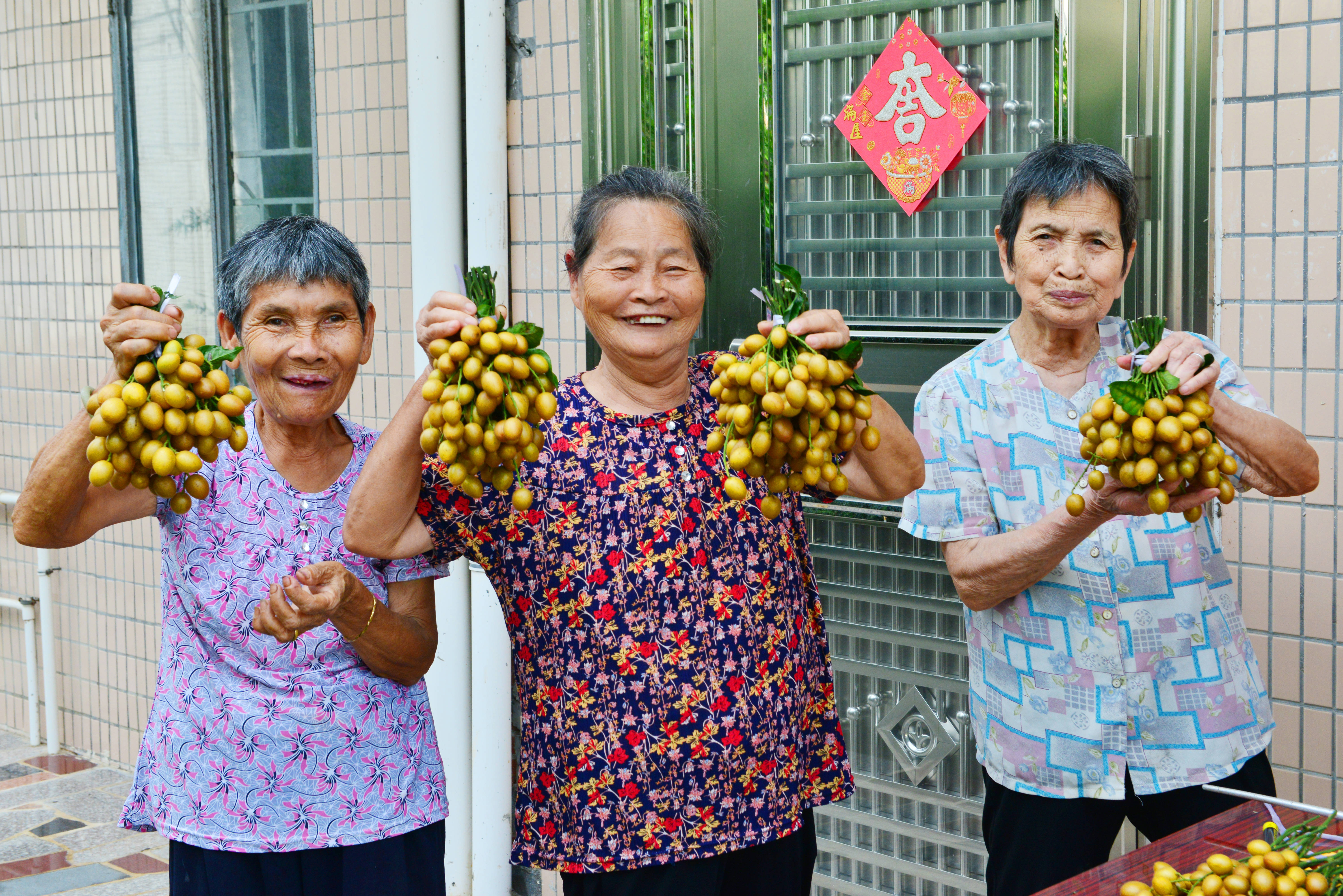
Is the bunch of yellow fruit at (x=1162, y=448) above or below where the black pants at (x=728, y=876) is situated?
above

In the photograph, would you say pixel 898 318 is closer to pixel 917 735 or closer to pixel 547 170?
pixel 917 735

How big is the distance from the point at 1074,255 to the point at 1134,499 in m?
0.53

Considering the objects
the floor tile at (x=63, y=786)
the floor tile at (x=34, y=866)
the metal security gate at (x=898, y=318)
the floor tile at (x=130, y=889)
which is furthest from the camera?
the floor tile at (x=63, y=786)

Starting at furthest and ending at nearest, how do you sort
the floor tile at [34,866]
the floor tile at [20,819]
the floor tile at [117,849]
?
the floor tile at [20,819] → the floor tile at [117,849] → the floor tile at [34,866]

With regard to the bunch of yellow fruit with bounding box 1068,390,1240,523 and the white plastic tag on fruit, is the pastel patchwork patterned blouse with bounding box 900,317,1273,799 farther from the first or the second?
the white plastic tag on fruit

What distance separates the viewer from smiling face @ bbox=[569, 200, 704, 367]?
2193mm

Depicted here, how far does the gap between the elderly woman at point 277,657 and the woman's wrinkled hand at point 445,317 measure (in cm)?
36

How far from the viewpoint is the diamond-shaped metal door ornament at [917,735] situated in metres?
3.30

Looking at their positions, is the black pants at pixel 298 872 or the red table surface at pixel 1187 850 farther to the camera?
the black pants at pixel 298 872

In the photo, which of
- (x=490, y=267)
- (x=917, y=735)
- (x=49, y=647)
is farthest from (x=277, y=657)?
(x=49, y=647)

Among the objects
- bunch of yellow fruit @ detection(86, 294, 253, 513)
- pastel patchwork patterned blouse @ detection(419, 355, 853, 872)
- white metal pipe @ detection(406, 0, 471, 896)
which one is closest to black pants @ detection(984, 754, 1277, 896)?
pastel patchwork patterned blouse @ detection(419, 355, 853, 872)

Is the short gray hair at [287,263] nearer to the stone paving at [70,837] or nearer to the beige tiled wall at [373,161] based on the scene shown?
the beige tiled wall at [373,161]

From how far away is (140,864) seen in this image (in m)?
4.55

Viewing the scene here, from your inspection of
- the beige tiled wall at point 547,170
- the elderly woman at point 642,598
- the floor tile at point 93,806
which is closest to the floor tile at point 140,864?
the floor tile at point 93,806
